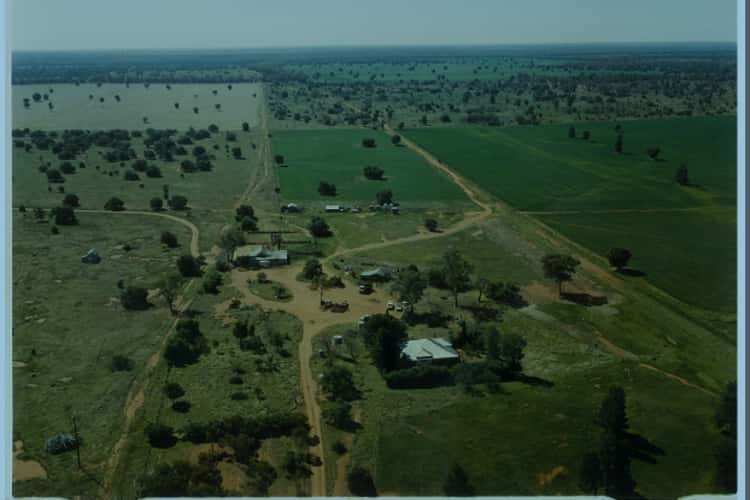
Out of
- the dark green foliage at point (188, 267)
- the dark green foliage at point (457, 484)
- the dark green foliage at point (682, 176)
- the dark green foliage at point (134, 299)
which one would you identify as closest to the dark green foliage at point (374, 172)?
the dark green foliage at point (188, 267)

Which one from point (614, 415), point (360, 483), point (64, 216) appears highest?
point (64, 216)

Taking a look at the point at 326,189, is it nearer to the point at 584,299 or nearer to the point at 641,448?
the point at 584,299

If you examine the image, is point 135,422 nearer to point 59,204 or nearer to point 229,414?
point 229,414

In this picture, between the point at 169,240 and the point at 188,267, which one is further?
the point at 169,240

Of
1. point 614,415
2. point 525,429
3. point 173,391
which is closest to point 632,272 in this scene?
point 614,415

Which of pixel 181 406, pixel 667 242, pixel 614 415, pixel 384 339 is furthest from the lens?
pixel 667 242

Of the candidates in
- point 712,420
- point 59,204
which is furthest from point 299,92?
point 712,420

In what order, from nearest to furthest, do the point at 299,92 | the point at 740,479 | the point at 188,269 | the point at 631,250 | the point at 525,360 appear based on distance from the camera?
the point at 740,479 → the point at 525,360 → the point at 188,269 → the point at 631,250 → the point at 299,92
